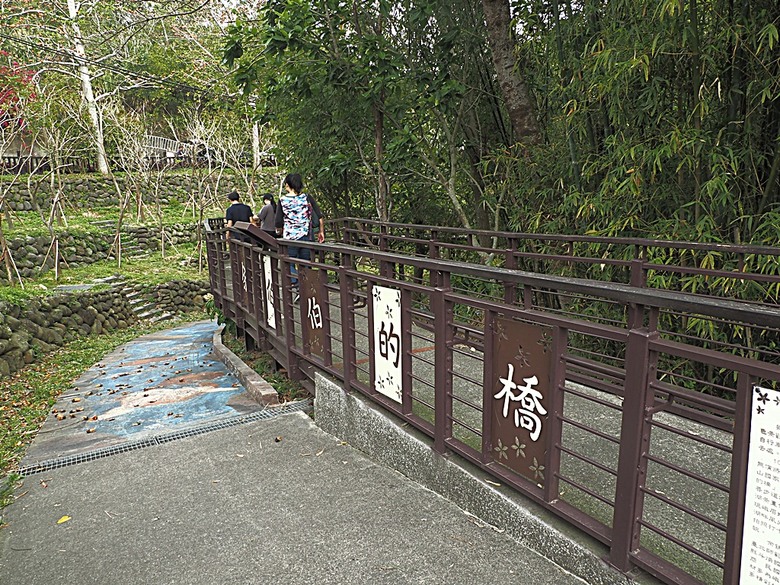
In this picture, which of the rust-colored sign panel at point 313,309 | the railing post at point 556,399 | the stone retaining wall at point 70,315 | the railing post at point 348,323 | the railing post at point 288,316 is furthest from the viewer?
the stone retaining wall at point 70,315

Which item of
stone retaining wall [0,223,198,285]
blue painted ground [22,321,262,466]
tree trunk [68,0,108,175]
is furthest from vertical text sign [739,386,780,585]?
tree trunk [68,0,108,175]

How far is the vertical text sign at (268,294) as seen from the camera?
5254mm

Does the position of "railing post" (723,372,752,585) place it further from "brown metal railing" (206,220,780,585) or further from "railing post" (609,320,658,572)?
"railing post" (609,320,658,572)

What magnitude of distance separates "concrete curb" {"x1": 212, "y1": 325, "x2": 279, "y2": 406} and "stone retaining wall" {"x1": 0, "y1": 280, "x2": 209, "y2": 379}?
303 centimetres

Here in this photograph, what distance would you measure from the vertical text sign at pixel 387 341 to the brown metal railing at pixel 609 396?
4cm

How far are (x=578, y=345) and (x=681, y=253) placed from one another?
122 centimetres

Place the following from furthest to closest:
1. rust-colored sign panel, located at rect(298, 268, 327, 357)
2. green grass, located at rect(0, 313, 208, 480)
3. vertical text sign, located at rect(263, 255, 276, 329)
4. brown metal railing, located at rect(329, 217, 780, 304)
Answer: vertical text sign, located at rect(263, 255, 276, 329)
green grass, located at rect(0, 313, 208, 480)
rust-colored sign panel, located at rect(298, 268, 327, 357)
brown metal railing, located at rect(329, 217, 780, 304)

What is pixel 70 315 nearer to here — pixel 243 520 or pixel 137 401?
pixel 137 401

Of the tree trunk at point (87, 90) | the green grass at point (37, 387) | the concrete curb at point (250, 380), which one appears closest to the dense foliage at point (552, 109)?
the concrete curb at point (250, 380)

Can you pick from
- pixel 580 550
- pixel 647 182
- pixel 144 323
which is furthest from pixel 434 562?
pixel 144 323

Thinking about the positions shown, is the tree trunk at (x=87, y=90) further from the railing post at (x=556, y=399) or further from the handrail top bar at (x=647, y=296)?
the railing post at (x=556, y=399)

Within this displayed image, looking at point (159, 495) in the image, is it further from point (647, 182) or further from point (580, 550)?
point (647, 182)

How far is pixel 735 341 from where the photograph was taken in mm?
3527

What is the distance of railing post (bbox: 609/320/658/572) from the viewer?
5.76 feet
